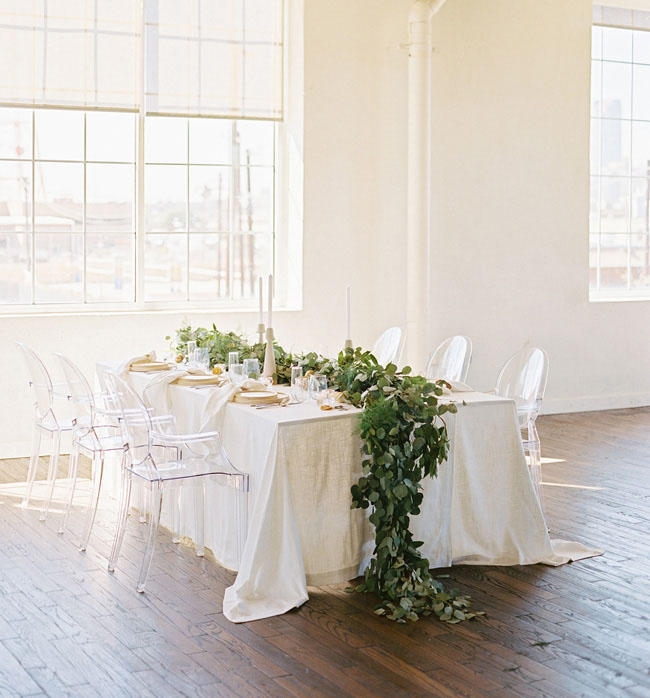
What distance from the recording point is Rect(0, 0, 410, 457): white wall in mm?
8188

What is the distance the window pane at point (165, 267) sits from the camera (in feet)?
26.2

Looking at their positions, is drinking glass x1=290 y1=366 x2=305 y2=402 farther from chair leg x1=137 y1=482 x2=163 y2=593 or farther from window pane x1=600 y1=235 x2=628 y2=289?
window pane x1=600 y1=235 x2=628 y2=289

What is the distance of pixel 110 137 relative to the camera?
779 cm

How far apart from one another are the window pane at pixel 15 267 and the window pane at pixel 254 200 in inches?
63.7

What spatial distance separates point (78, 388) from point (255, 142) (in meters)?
3.34

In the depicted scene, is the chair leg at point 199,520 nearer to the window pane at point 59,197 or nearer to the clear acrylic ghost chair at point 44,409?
the clear acrylic ghost chair at point 44,409

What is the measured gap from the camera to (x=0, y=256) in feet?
24.7

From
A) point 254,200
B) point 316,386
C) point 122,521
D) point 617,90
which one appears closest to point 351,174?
point 254,200

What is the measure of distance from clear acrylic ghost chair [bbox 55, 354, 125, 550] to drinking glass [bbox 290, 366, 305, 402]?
84 centimetres

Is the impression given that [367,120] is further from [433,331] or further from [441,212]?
[433,331]

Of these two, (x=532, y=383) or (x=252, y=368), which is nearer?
(x=252, y=368)

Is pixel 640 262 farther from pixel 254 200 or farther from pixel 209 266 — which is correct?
pixel 209 266

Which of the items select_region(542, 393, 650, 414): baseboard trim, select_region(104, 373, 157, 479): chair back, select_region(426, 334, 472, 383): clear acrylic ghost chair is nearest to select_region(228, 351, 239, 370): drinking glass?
select_region(104, 373, 157, 479): chair back

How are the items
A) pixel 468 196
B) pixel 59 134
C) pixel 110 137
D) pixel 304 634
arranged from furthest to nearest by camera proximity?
pixel 468 196 → pixel 110 137 → pixel 59 134 → pixel 304 634
